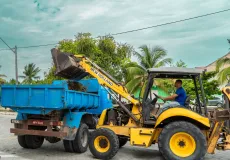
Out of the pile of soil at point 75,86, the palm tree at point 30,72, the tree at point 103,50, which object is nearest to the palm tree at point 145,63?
the tree at point 103,50

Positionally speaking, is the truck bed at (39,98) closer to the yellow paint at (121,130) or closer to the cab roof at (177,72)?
the yellow paint at (121,130)

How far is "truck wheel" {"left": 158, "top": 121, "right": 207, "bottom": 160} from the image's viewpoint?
7652 mm

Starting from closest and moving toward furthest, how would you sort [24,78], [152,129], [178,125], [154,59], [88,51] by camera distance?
[178,125] → [152,129] → [154,59] → [88,51] → [24,78]

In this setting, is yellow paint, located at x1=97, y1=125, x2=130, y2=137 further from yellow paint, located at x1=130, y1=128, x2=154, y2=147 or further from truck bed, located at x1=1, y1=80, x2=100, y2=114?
truck bed, located at x1=1, y1=80, x2=100, y2=114

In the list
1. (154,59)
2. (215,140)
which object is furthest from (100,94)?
(154,59)

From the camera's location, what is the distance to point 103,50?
35.5 m

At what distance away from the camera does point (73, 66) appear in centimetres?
952

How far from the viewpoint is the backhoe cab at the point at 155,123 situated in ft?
25.5

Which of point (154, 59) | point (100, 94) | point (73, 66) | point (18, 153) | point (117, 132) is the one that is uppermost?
point (154, 59)

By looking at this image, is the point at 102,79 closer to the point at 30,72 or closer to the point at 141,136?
the point at 141,136

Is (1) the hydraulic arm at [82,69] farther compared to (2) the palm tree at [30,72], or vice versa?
(2) the palm tree at [30,72]

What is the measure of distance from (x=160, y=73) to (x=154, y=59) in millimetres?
21409

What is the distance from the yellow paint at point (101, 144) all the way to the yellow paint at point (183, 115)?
157 centimetres

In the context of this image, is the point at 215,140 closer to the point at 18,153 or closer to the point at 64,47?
the point at 18,153
